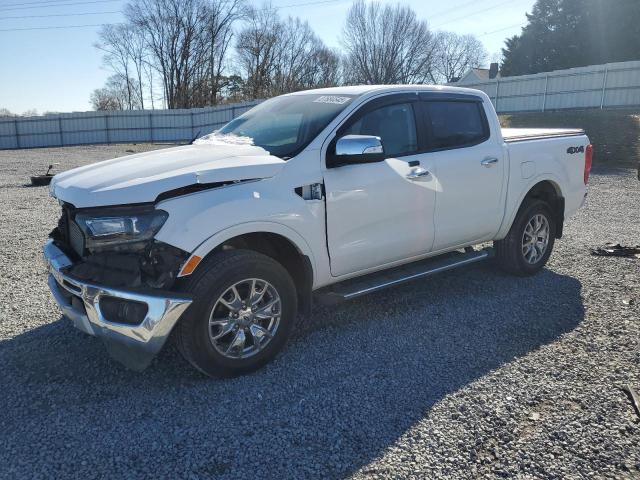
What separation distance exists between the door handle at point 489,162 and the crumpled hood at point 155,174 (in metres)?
2.17

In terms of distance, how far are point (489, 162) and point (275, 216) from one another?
2.43 meters

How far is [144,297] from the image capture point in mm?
2953

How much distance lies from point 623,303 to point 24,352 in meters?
5.06

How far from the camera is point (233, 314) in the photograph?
3369mm

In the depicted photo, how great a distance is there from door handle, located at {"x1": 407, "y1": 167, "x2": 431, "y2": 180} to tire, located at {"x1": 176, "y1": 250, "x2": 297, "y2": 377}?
4.47 ft

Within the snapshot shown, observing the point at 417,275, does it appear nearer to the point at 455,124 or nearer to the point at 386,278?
the point at 386,278

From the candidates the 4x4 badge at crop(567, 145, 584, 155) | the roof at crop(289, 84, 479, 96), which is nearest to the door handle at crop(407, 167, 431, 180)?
the roof at crop(289, 84, 479, 96)

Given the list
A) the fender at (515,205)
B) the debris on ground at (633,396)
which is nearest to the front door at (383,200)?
the fender at (515,205)

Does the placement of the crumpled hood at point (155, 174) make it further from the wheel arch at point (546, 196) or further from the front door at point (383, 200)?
the wheel arch at point (546, 196)

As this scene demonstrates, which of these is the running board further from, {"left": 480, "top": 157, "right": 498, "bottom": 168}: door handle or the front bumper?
the front bumper

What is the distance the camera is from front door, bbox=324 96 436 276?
377 cm

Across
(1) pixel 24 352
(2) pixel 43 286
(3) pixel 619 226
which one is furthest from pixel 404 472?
(3) pixel 619 226

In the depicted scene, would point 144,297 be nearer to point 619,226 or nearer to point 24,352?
point 24,352

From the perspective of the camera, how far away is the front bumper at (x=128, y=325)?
2.96 m
